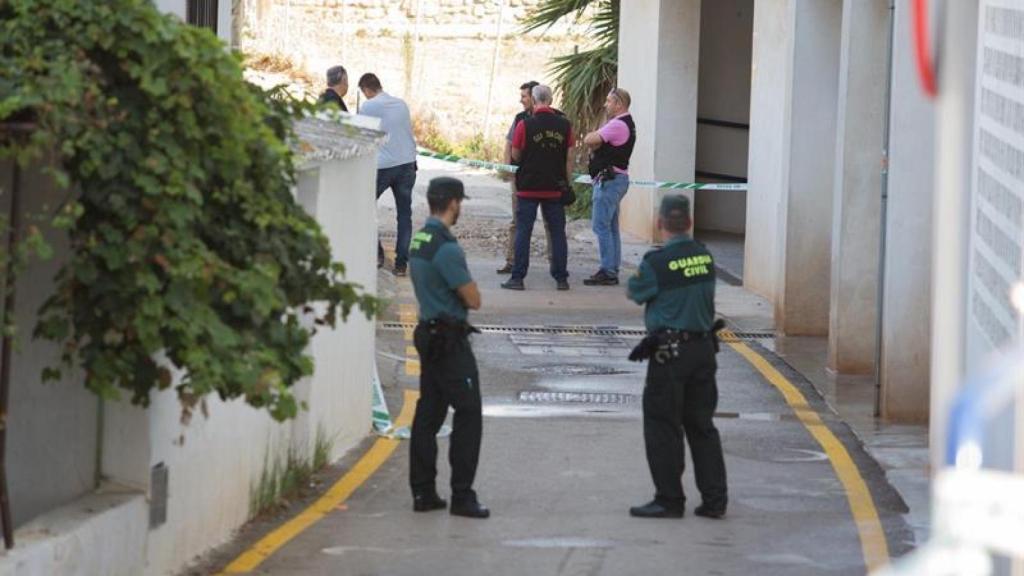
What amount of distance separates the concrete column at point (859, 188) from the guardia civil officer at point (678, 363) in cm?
494

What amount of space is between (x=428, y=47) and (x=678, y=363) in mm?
26765

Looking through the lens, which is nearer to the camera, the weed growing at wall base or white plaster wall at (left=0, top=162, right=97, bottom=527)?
white plaster wall at (left=0, top=162, right=97, bottom=527)

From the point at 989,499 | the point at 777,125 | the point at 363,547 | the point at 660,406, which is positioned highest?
the point at 777,125

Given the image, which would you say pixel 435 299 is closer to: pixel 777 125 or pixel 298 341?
pixel 298 341

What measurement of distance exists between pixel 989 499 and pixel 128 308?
420cm

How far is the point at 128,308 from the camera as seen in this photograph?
664 cm

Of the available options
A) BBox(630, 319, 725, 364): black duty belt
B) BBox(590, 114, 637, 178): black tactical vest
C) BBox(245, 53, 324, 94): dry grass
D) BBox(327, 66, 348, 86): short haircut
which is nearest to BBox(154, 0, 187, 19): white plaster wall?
BBox(630, 319, 725, 364): black duty belt

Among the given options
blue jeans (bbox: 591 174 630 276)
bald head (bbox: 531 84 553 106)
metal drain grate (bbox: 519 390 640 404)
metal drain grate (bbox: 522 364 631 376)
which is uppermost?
bald head (bbox: 531 84 553 106)

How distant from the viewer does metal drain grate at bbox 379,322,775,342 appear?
53.6 ft

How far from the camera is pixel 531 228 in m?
18.4

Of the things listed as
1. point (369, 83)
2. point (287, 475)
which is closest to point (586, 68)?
point (369, 83)

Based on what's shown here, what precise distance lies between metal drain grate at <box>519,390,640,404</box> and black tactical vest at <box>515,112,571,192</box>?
5123mm

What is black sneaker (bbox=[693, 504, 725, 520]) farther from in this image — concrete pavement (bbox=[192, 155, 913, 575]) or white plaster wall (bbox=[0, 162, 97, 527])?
white plaster wall (bbox=[0, 162, 97, 527])

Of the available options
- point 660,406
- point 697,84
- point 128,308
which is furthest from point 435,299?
point 697,84
